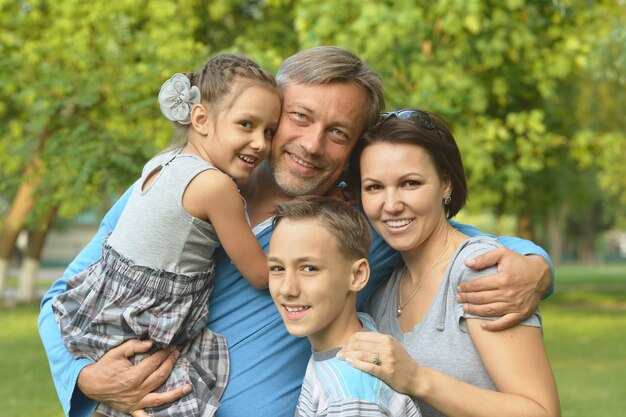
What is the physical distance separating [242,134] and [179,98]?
0.32m

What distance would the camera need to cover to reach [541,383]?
3.08 meters

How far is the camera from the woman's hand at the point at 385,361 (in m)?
2.90

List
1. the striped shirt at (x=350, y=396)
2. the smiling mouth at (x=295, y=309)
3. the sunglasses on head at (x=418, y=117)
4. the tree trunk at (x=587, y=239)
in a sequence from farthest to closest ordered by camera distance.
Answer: the tree trunk at (x=587, y=239) < the sunglasses on head at (x=418, y=117) < the smiling mouth at (x=295, y=309) < the striped shirt at (x=350, y=396)

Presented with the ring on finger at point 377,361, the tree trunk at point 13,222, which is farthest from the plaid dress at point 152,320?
the tree trunk at point 13,222

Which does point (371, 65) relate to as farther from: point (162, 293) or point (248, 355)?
point (162, 293)

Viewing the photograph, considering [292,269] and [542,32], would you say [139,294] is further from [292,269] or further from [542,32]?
[542,32]

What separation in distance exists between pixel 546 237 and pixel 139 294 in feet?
171

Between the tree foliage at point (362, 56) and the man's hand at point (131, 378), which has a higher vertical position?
the tree foliage at point (362, 56)

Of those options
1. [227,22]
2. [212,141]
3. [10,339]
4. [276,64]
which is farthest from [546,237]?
[212,141]

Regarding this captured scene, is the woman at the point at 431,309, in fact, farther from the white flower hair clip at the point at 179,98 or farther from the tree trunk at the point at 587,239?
the tree trunk at the point at 587,239

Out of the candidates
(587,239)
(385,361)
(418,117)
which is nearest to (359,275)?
(385,361)

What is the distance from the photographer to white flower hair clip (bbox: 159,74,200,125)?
3699mm

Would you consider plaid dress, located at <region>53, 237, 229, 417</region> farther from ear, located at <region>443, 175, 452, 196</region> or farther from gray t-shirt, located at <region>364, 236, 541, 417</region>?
ear, located at <region>443, 175, 452, 196</region>

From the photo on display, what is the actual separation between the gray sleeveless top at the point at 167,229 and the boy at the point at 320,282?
1.13 ft
